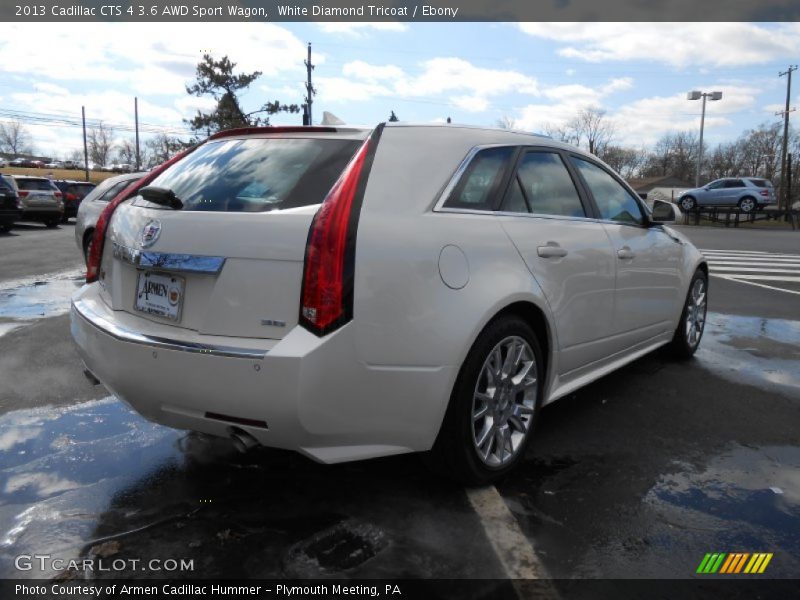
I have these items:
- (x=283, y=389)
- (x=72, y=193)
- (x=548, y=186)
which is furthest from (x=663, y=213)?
(x=72, y=193)

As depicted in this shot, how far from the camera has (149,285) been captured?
9.18ft

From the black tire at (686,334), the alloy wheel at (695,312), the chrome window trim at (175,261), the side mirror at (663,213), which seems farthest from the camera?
the alloy wheel at (695,312)

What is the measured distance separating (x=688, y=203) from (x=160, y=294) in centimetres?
3680

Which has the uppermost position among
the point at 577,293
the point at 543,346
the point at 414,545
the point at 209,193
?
the point at 209,193

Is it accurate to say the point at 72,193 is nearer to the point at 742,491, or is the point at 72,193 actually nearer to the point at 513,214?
the point at 513,214

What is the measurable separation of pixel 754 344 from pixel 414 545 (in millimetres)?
4961

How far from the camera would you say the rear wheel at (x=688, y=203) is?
34.7 meters

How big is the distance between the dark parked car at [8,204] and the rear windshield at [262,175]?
18.2 meters

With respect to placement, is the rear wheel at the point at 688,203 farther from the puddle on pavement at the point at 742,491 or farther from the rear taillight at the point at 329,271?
the rear taillight at the point at 329,271

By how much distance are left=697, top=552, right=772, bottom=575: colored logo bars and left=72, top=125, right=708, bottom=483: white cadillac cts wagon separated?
94cm

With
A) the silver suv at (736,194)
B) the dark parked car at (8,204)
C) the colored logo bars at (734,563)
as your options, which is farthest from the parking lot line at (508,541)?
the silver suv at (736,194)

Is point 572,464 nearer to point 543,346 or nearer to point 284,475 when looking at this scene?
point 543,346

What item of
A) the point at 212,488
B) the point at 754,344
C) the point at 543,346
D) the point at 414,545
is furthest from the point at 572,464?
the point at 754,344

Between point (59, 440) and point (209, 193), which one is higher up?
point (209, 193)
